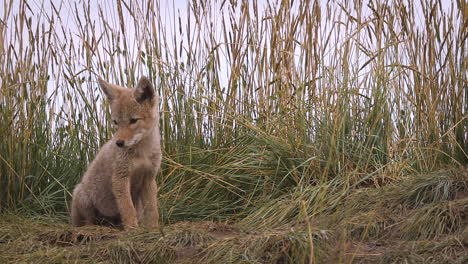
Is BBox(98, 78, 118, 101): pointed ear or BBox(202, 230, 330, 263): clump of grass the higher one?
BBox(98, 78, 118, 101): pointed ear

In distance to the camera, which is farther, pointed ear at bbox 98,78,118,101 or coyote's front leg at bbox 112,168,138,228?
pointed ear at bbox 98,78,118,101

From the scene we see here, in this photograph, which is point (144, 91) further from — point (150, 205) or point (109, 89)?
point (150, 205)

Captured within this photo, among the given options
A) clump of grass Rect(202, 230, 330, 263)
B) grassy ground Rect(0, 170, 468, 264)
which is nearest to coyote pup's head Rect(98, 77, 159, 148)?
grassy ground Rect(0, 170, 468, 264)

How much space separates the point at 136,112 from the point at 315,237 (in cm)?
156

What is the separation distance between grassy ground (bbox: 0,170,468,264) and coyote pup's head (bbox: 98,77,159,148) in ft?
1.98

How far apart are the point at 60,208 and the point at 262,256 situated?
2.64 m

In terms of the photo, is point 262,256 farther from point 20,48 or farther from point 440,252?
point 20,48

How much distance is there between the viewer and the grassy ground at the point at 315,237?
2.92 m

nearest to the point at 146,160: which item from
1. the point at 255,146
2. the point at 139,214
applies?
the point at 139,214

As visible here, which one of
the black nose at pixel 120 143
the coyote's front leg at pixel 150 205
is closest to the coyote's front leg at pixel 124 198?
the coyote's front leg at pixel 150 205

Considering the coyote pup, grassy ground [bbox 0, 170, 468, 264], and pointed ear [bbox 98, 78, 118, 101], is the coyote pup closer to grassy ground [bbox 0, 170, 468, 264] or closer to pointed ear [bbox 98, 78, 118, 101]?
pointed ear [bbox 98, 78, 118, 101]

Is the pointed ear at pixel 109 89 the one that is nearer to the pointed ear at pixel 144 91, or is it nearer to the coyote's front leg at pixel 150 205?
the pointed ear at pixel 144 91

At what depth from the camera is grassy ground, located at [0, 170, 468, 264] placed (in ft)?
9.59

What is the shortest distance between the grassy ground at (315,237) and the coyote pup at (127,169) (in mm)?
337
